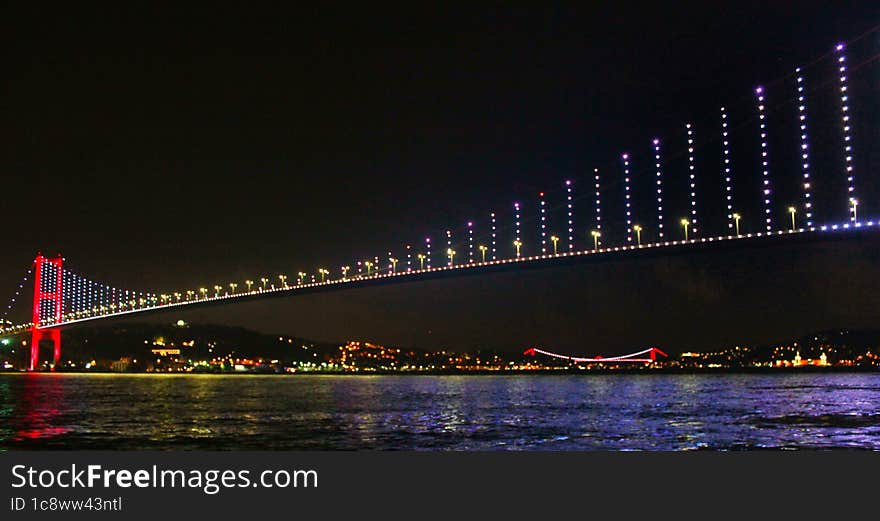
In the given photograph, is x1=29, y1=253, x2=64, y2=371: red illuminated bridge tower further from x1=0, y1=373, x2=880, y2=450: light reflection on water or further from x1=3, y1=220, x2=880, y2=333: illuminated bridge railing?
x1=0, y1=373, x2=880, y2=450: light reflection on water

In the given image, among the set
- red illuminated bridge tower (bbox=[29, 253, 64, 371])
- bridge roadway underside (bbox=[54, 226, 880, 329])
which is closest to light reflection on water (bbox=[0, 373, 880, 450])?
bridge roadway underside (bbox=[54, 226, 880, 329])

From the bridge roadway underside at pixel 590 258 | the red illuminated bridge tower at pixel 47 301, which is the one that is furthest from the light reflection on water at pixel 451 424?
the red illuminated bridge tower at pixel 47 301

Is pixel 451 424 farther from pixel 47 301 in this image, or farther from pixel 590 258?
pixel 47 301

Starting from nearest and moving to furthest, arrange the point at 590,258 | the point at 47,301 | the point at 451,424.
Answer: the point at 451,424, the point at 590,258, the point at 47,301

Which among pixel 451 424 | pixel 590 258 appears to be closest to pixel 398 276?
pixel 590 258

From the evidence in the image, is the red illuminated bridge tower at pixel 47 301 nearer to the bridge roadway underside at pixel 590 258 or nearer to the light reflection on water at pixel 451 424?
the bridge roadway underside at pixel 590 258

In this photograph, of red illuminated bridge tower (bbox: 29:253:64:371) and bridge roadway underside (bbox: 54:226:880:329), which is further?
red illuminated bridge tower (bbox: 29:253:64:371)

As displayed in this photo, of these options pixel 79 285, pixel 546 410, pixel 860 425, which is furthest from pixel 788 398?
pixel 79 285

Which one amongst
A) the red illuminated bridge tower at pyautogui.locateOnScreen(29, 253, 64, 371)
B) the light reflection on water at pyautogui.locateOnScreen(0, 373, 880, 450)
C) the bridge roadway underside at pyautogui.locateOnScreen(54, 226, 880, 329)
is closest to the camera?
the light reflection on water at pyautogui.locateOnScreen(0, 373, 880, 450)

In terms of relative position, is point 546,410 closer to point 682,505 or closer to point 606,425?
point 606,425
